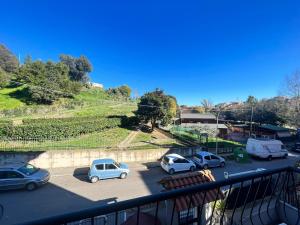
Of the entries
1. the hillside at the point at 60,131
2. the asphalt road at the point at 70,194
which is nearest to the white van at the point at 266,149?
the asphalt road at the point at 70,194

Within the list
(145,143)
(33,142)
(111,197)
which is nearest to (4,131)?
(33,142)

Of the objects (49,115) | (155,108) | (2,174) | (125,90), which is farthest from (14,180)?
(125,90)

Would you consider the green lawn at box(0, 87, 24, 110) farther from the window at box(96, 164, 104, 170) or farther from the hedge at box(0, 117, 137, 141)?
the window at box(96, 164, 104, 170)

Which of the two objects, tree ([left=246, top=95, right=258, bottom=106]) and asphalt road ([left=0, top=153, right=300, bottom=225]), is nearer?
asphalt road ([left=0, top=153, right=300, bottom=225])

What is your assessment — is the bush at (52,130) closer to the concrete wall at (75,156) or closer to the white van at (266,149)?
the concrete wall at (75,156)

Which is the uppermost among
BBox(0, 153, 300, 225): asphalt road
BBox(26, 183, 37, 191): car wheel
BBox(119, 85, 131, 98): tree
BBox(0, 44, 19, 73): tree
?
BBox(0, 44, 19, 73): tree

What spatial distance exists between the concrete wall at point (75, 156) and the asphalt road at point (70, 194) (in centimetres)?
78

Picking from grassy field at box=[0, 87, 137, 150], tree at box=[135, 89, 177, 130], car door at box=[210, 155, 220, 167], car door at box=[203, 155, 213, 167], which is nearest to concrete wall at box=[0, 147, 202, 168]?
grassy field at box=[0, 87, 137, 150]

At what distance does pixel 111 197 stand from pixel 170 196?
32.6ft

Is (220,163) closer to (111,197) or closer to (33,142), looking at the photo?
(111,197)

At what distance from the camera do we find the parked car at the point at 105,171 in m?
12.2

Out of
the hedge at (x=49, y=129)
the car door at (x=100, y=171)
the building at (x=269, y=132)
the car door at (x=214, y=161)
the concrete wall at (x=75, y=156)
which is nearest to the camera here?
the car door at (x=100, y=171)

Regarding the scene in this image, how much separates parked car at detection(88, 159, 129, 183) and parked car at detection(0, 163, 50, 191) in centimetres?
282

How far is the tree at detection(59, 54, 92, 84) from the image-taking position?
2104 inches
